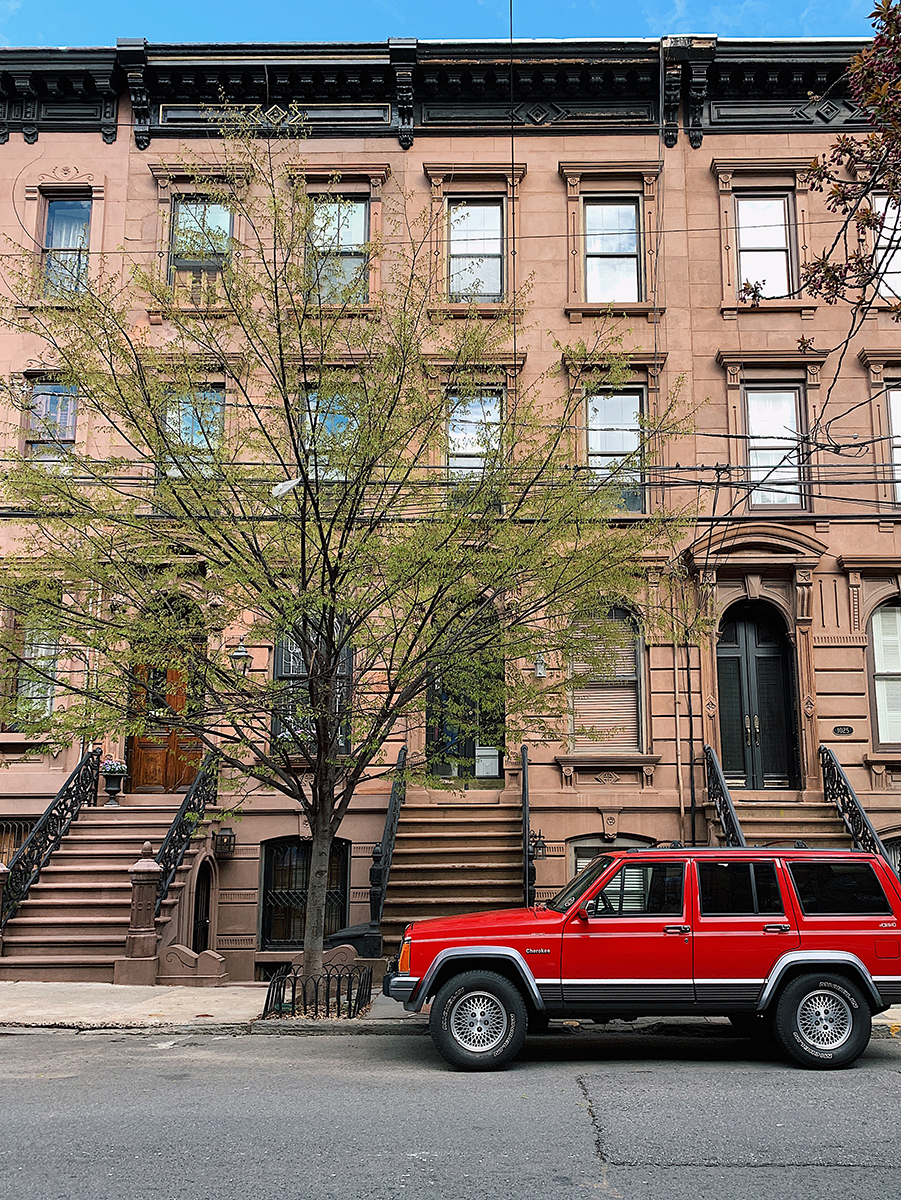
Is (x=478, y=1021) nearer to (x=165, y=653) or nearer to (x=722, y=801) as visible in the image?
(x=165, y=653)

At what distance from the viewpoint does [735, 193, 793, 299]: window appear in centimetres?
1848

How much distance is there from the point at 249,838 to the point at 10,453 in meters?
7.21

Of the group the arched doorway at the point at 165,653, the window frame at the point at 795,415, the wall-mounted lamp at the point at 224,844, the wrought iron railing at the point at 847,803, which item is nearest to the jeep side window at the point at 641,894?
the arched doorway at the point at 165,653

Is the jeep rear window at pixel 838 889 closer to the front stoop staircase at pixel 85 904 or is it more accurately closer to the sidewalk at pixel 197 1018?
the sidewalk at pixel 197 1018

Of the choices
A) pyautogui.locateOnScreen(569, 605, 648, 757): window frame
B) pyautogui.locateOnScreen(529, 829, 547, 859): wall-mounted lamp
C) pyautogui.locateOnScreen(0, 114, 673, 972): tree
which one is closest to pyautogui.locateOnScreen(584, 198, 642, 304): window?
pyautogui.locateOnScreen(569, 605, 648, 757): window frame

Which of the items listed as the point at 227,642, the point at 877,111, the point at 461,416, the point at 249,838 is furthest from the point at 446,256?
the point at 877,111

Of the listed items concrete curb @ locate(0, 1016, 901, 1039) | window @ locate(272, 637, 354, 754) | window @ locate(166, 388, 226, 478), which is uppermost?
window @ locate(166, 388, 226, 478)

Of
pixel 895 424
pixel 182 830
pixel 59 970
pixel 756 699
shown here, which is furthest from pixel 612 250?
pixel 59 970

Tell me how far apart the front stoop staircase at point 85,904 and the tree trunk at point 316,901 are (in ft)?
10.9

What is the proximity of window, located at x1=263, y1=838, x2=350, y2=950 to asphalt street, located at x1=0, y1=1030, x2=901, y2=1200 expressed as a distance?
257 inches

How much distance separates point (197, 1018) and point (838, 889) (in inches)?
257

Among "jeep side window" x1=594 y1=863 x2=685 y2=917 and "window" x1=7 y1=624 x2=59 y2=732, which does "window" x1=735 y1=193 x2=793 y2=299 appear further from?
"window" x1=7 y1=624 x2=59 y2=732

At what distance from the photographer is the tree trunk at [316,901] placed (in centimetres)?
1167

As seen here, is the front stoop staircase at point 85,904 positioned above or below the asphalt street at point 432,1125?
above
